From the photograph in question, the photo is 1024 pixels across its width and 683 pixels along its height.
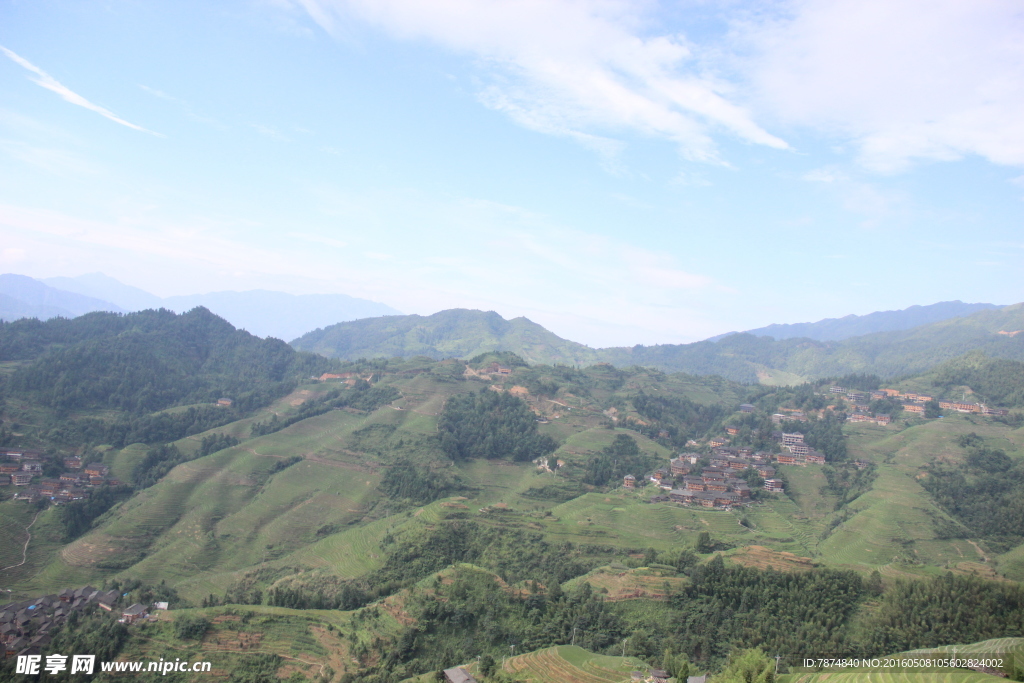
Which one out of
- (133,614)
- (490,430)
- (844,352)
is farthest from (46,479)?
(844,352)

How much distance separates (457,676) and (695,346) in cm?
15860

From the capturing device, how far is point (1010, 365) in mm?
73250

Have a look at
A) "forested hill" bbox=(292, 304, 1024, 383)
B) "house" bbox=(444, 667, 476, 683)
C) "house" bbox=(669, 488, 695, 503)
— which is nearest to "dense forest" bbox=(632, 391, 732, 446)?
"house" bbox=(669, 488, 695, 503)

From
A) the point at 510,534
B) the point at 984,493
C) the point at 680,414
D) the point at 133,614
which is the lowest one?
the point at 133,614

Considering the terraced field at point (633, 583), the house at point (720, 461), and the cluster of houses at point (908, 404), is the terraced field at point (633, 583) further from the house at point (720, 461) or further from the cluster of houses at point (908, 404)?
the cluster of houses at point (908, 404)

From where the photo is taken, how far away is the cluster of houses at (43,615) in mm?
26514

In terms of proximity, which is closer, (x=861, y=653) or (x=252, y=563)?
(x=861, y=653)

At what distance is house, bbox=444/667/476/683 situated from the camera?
22.8 m

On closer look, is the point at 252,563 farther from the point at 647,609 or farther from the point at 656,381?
the point at 656,381

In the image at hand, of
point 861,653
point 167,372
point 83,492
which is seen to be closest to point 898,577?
point 861,653

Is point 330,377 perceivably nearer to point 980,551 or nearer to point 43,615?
point 43,615

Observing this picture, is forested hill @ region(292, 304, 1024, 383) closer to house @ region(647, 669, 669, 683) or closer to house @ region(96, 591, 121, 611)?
house @ region(96, 591, 121, 611)

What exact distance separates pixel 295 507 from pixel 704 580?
3172 centimetres

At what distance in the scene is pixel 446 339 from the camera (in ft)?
549
